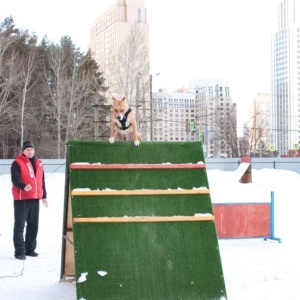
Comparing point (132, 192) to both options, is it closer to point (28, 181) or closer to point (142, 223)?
point (142, 223)

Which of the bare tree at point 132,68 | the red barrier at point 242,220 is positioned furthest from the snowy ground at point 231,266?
the bare tree at point 132,68

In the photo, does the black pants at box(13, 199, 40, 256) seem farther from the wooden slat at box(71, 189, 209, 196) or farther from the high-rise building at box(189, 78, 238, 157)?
the high-rise building at box(189, 78, 238, 157)

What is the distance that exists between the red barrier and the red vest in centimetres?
331

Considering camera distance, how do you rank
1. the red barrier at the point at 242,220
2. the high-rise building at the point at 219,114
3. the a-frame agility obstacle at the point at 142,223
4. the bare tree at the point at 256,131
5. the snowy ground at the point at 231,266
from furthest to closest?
the high-rise building at the point at 219,114 < the bare tree at the point at 256,131 < the red barrier at the point at 242,220 < the snowy ground at the point at 231,266 < the a-frame agility obstacle at the point at 142,223

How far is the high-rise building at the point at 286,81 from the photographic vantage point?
76562mm

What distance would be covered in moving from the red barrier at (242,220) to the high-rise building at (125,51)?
2303 centimetres

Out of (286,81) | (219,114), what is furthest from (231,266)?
(286,81)

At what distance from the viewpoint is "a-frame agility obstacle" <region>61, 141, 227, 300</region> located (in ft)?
17.6

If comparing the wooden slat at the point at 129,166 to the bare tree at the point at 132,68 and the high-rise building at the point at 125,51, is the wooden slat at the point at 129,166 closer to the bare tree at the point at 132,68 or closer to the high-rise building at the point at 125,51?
the high-rise building at the point at 125,51

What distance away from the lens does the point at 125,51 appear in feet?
133

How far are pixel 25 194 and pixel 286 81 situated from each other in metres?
76.3

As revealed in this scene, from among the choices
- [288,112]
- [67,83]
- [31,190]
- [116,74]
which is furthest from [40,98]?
[288,112]

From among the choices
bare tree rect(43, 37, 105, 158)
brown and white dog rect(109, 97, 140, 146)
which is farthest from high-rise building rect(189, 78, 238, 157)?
brown and white dog rect(109, 97, 140, 146)

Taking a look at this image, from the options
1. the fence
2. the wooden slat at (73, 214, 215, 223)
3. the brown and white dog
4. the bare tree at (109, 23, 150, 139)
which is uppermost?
the bare tree at (109, 23, 150, 139)
